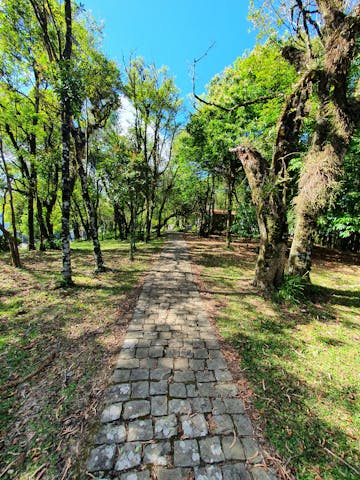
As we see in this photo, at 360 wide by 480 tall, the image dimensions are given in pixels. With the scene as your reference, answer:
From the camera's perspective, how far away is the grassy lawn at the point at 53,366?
1669 millimetres

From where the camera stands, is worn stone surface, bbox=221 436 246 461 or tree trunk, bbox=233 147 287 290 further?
tree trunk, bbox=233 147 287 290

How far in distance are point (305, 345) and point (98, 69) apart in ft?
36.3

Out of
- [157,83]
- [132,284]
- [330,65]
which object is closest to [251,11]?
[330,65]

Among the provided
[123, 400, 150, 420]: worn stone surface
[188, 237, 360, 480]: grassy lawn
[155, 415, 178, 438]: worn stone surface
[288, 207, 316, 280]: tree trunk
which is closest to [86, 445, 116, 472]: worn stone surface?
[123, 400, 150, 420]: worn stone surface

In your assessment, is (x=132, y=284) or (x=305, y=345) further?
(x=132, y=284)

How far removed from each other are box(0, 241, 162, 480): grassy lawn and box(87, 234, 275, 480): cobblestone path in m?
0.22

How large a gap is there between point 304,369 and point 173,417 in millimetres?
1887

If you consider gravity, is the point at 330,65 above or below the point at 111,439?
above

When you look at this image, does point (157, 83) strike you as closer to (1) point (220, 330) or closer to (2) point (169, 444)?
(1) point (220, 330)

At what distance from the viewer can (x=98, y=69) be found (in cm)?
781

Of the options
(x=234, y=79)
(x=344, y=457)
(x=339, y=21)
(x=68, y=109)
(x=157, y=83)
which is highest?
(x=157, y=83)

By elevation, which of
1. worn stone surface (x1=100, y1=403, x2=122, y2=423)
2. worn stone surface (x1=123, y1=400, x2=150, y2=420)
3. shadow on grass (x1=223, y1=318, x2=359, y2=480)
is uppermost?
worn stone surface (x1=123, y1=400, x2=150, y2=420)

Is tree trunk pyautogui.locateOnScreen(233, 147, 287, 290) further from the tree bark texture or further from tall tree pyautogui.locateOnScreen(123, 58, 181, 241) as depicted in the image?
tall tree pyautogui.locateOnScreen(123, 58, 181, 241)

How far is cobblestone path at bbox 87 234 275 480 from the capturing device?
156cm
